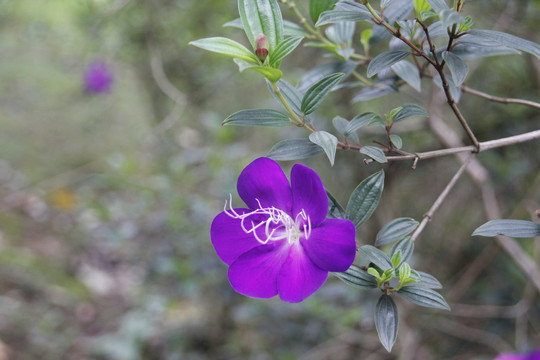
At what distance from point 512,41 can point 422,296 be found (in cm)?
34

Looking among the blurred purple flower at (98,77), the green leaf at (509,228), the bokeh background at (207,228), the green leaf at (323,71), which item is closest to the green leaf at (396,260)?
the green leaf at (509,228)

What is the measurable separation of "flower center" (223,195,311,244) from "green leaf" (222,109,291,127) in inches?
4.4

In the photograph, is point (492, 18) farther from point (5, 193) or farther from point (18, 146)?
point (18, 146)

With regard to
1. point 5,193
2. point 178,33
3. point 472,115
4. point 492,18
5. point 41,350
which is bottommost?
point 472,115

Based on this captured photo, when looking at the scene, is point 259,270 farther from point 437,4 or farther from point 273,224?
point 437,4

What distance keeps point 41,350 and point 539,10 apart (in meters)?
2.58

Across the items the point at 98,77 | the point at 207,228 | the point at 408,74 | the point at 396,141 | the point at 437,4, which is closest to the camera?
the point at 437,4

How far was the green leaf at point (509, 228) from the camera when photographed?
659mm

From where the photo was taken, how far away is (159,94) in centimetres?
329

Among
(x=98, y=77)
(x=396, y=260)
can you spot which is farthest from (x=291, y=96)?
(x=98, y=77)

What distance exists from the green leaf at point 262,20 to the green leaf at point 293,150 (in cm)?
13

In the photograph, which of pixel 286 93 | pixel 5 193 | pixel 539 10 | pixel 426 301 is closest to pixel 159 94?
pixel 5 193

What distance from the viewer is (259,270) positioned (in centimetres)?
69

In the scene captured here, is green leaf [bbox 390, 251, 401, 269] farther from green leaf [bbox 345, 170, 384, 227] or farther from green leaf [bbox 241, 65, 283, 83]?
green leaf [bbox 241, 65, 283, 83]
